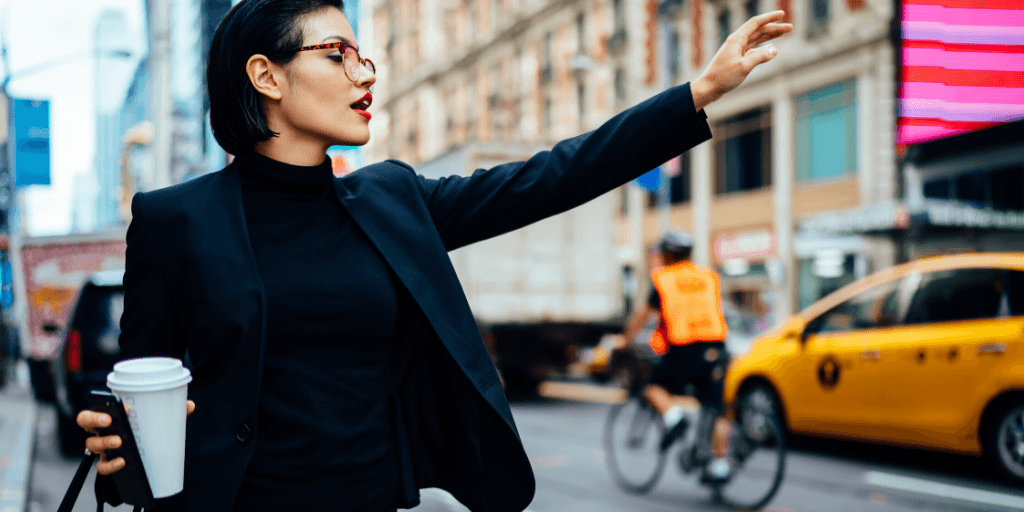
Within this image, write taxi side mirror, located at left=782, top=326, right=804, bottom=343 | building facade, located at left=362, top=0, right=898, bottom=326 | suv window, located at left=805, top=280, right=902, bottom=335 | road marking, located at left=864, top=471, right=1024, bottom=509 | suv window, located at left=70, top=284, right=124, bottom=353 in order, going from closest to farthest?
1. road marking, located at left=864, top=471, right=1024, bottom=509
2. suv window, located at left=805, top=280, right=902, bottom=335
3. taxi side mirror, located at left=782, top=326, right=804, bottom=343
4. suv window, located at left=70, top=284, right=124, bottom=353
5. building facade, located at left=362, top=0, right=898, bottom=326

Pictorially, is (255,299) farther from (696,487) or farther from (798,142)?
(798,142)

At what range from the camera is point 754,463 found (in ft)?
19.0

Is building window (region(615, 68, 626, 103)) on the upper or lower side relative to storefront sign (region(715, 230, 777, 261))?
upper

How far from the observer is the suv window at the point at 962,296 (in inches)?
264

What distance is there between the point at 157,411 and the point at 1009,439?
21.6 feet

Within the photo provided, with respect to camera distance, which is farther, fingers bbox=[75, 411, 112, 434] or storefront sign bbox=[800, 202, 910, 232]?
storefront sign bbox=[800, 202, 910, 232]

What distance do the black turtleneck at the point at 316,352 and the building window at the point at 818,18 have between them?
22229 millimetres

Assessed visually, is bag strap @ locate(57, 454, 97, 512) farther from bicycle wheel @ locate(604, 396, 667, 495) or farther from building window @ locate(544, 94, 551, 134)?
building window @ locate(544, 94, 551, 134)

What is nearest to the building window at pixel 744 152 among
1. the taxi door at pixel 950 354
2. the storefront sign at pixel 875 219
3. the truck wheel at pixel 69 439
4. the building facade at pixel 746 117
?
the building facade at pixel 746 117

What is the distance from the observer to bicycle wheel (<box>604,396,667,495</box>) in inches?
258

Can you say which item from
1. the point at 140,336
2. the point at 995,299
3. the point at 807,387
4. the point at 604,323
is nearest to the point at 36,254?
the point at 604,323

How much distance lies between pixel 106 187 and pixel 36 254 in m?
164

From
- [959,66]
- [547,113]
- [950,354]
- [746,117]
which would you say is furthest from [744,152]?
[950,354]

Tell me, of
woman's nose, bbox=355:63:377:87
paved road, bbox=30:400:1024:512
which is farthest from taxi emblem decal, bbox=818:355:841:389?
woman's nose, bbox=355:63:377:87
